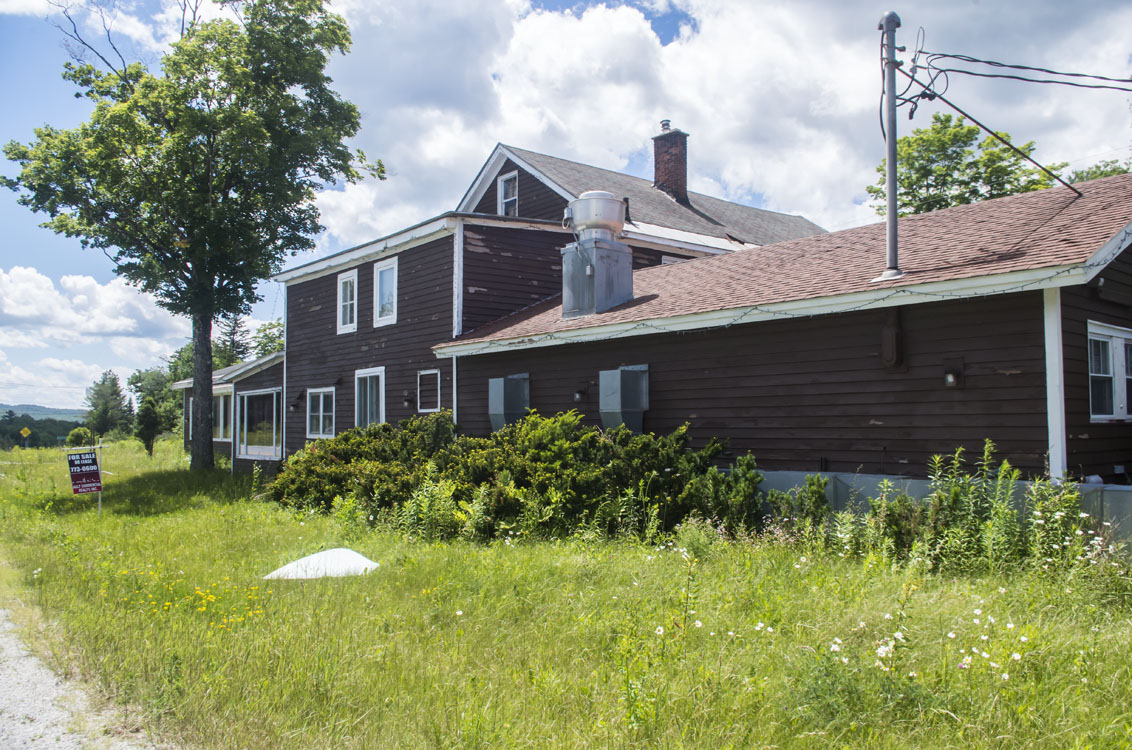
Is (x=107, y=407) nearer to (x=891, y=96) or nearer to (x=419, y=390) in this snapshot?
(x=419, y=390)

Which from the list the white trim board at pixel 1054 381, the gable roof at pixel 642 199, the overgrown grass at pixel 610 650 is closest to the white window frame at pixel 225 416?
the gable roof at pixel 642 199

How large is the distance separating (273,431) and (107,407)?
39.8m

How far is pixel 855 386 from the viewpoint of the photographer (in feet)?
33.2

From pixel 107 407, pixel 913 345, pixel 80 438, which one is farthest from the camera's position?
pixel 107 407

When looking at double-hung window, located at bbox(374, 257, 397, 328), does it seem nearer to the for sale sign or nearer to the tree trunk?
the for sale sign

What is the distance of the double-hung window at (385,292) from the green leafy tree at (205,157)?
5.35 metres

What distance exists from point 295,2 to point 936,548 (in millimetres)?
23668

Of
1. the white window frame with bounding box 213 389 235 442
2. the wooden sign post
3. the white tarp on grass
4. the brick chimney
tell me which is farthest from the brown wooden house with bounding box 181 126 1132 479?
the white window frame with bounding box 213 389 235 442

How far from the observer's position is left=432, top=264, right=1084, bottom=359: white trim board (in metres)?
8.11

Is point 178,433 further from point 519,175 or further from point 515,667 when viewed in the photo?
point 515,667

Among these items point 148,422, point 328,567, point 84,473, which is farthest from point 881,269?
point 148,422

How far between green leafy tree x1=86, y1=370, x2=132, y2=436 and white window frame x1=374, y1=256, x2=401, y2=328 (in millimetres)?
43588

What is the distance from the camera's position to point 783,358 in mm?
11000

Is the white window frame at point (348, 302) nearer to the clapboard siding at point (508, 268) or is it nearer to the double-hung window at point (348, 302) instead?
the double-hung window at point (348, 302)
